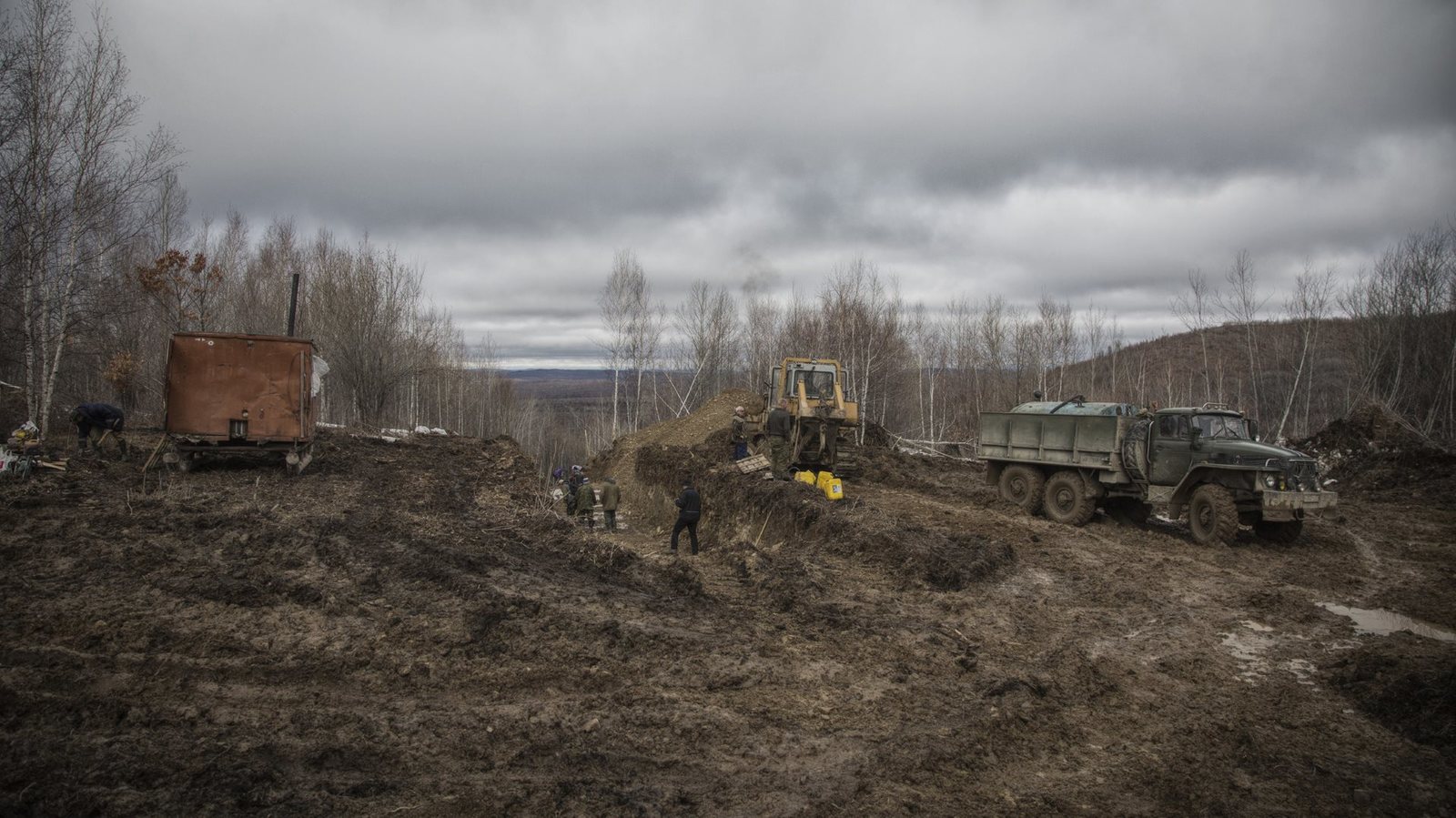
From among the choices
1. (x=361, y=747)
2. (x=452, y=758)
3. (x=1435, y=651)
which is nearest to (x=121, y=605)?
(x=361, y=747)

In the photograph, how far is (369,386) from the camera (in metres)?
34.4

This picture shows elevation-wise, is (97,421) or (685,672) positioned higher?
(97,421)

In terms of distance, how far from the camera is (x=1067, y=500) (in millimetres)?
13633

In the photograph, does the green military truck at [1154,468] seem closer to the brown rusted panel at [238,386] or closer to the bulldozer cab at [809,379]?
the bulldozer cab at [809,379]

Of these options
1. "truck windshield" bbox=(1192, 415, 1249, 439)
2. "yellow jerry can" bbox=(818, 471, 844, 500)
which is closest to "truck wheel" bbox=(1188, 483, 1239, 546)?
"truck windshield" bbox=(1192, 415, 1249, 439)

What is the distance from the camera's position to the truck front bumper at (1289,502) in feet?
35.8

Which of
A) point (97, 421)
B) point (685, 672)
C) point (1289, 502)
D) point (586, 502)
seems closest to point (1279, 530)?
point (1289, 502)

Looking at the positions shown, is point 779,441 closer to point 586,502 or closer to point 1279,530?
point 586,502

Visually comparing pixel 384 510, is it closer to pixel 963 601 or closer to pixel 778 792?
pixel 963 601

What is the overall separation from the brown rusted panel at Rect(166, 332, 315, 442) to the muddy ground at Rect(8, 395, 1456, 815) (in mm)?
2289

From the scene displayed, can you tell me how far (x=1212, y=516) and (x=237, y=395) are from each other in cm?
1631

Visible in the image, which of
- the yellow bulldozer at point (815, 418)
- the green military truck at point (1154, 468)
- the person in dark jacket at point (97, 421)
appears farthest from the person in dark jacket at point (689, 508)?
the person in dark jacket at point (97, 421)

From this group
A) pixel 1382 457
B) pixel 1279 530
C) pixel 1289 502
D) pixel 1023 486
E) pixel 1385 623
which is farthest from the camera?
pixel 1382 457

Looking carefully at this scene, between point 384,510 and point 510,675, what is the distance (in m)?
7.19
